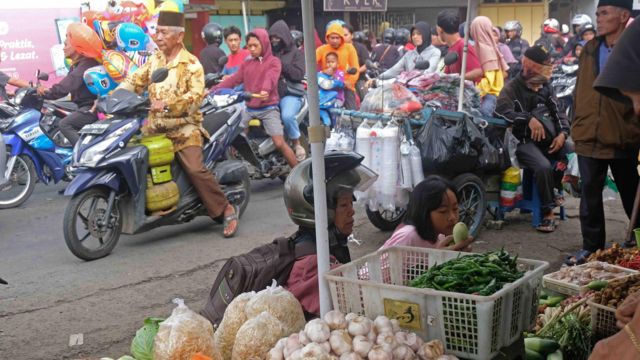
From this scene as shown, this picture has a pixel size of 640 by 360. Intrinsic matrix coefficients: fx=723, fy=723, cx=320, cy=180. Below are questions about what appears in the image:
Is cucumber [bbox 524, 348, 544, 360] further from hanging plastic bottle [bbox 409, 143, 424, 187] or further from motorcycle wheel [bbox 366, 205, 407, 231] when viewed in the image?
motorcycle wheel [bbox 366, 205, 407, 231]

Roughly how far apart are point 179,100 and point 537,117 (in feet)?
10.7

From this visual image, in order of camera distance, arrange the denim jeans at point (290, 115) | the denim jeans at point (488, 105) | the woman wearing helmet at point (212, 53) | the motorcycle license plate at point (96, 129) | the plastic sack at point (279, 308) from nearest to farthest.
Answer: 1. the plastic sack at point (279, 308)
2. the motorcycle license plate at point (96, 129)
3. the denim jeans at point (488, 105)
4. the denim jeans at point (290, 115)
5. the woman wearing helmet at point (212, 53)

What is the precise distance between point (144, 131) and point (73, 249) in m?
1.26

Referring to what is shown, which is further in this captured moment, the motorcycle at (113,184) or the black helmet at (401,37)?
the black helmet at (401,37)

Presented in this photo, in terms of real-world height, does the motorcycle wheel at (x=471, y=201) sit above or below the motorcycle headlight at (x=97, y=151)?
below

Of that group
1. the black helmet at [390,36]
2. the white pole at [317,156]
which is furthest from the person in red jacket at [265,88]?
the black helmet at [390,36]

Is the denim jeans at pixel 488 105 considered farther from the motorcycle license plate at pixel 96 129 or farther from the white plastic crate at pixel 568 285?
the motorcycle license plate at pixel 96 129

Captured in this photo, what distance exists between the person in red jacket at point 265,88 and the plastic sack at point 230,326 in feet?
18.6

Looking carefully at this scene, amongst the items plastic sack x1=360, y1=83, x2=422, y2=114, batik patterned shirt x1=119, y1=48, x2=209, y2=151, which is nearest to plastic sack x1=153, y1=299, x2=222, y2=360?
batik patterned shirt x1=119, y1=48, x2=209, y2=151

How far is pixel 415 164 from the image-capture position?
245 inches

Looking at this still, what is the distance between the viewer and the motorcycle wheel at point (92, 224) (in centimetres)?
607

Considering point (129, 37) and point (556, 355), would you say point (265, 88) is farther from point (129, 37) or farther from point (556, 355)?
point (556, 355)

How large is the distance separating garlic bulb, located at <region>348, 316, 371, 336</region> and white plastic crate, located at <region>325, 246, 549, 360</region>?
0.14 metres

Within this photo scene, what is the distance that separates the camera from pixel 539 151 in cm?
680
